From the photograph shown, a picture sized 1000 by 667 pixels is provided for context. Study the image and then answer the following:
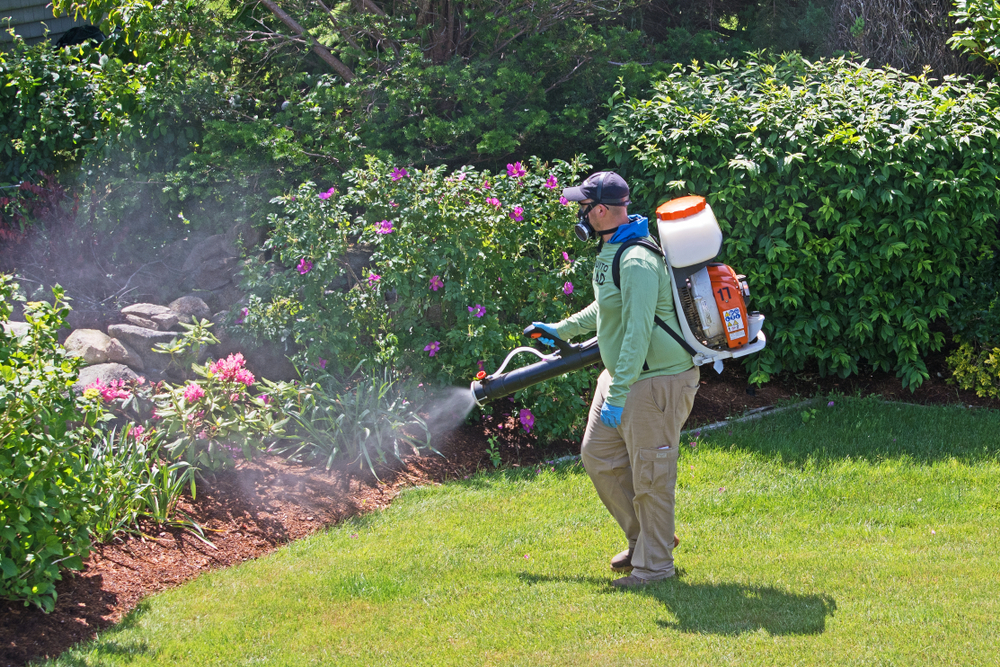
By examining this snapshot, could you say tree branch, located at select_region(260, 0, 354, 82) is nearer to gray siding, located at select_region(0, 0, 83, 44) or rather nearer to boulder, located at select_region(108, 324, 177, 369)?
boulder, located at select_region(108, 324, 177, 369)

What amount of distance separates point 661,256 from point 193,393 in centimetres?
290

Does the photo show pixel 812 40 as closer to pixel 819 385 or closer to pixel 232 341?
pixel 819 385

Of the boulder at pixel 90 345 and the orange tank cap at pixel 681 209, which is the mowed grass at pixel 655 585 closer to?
the orange tank cap at pixel 681 209

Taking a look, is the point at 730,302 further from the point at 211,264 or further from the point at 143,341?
the point at 211,264

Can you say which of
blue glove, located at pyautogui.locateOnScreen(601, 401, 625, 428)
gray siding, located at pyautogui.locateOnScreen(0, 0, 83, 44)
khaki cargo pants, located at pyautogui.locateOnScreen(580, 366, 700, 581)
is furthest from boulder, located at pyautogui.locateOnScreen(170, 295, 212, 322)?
gray siding, located at pyautogui.locateOnScreen(0, 0, 83, 44)

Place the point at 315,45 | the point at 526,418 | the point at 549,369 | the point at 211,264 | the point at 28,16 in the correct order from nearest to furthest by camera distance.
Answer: the point at 549,369, the point at 526,418, the point at 211,264, the point at 315,45, the point at 28,16

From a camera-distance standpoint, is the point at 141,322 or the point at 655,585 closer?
the point at 655,585

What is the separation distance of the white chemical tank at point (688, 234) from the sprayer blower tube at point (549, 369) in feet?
2.11

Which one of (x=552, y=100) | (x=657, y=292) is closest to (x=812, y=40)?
(x=552, y=100)

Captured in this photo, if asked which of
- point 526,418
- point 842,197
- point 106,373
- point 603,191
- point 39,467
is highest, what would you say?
point 603,191

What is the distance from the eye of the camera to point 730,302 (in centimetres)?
393

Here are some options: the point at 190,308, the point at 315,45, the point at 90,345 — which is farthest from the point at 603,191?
the point at 315,45

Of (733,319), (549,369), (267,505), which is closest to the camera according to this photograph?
(733,319)

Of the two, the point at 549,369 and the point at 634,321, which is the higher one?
the point at 634,321
